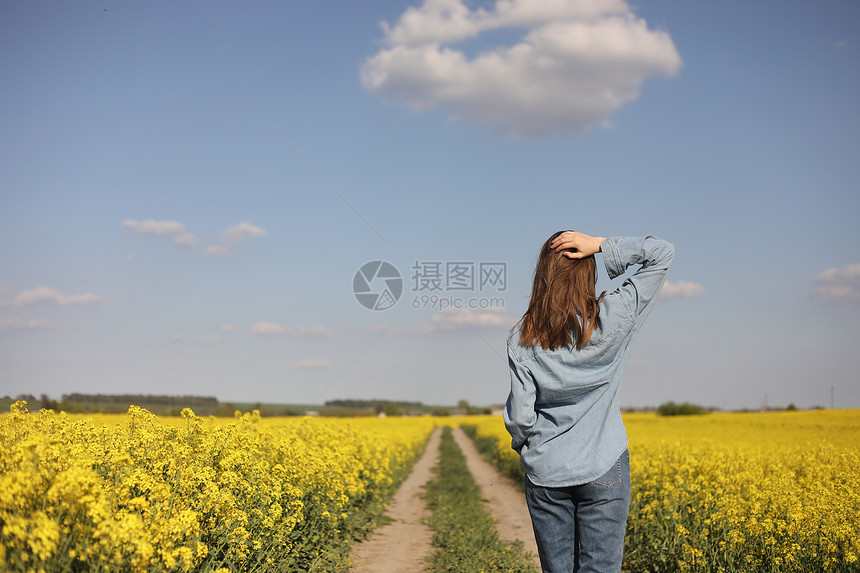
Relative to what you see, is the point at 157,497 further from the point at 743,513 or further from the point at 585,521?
the point at 743,513

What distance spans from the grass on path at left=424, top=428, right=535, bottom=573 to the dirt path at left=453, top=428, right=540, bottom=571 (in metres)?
0.28

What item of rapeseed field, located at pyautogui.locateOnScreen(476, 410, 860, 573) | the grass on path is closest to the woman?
rapeseed field, located at pyautogui.locateOnScreen(476, 410, 860, 573)

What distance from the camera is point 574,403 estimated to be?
2.55m

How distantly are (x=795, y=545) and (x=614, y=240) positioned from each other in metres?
4.42

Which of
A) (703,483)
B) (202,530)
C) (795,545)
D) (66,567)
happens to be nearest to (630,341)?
(66,567)

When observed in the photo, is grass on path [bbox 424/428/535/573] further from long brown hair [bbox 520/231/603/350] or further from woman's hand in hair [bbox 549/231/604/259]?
woman's hand in hair [bbox 549/231/604/259]

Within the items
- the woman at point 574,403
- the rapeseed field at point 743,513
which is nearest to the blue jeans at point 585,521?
the woman at point 574,403

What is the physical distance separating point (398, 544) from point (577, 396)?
7.87 m

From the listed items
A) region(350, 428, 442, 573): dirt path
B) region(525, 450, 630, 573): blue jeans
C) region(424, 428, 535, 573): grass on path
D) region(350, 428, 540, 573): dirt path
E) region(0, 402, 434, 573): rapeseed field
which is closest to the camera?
region(525, 450, 630, 573): blue jeans

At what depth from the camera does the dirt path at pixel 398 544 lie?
816 centimetres

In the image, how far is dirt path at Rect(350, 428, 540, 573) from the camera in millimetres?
8348

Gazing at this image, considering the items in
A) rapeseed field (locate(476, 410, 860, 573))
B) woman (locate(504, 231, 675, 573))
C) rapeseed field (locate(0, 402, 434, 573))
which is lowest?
rapeseed field (locate(476, 410, 860, 573))

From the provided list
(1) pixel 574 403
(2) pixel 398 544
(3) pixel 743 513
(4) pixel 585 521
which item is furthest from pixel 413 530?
(1) pixel 574 403

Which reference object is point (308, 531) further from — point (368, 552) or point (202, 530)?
point (202, 530)
